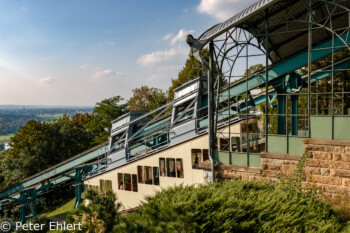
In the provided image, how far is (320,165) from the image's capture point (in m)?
8.66

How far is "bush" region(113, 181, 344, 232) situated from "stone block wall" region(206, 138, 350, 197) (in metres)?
0.75

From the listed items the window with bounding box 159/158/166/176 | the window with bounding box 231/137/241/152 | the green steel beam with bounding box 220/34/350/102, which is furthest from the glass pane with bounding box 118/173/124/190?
the green steel beam with bounding box 220/34/350/102

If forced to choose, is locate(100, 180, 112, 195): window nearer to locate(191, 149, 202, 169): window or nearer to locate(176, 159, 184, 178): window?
locate(176, 159, 184, 178): window

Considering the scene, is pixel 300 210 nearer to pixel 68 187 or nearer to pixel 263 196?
pixel 263 196

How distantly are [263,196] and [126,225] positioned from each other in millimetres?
4214

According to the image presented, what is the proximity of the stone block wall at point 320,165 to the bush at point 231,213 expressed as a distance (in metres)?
0.75

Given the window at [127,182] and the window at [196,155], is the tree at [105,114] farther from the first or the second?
the window at [196,155]

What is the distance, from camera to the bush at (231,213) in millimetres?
5818

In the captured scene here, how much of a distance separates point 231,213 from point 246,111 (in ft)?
16.5

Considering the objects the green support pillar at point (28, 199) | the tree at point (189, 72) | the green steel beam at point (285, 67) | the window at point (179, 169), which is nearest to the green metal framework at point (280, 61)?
the green steel beam at point (285, 67)

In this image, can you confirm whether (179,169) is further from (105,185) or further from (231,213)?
(231,213)

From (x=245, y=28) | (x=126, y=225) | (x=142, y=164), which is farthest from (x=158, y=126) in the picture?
(x=126, y=225)

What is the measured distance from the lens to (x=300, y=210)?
7.25 metres

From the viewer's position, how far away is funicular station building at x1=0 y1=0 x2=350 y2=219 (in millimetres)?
9406
